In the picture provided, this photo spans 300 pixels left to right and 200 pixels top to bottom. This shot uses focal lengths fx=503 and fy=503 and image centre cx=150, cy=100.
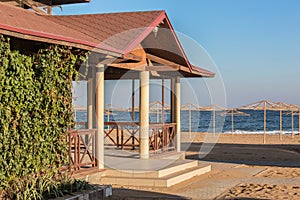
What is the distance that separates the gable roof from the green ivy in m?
0.42

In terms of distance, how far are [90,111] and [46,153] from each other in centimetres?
364

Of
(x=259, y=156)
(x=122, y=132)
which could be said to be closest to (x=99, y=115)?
(x=122, y=132)

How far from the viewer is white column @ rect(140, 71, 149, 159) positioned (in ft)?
44.2

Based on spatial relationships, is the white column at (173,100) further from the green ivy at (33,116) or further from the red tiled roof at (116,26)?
the green ivy at (33,116)

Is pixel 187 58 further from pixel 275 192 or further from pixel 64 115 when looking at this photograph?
pixel 64 115

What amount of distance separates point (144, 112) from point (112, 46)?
3.84 meters

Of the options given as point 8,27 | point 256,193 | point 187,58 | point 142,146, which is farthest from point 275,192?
point 8,27

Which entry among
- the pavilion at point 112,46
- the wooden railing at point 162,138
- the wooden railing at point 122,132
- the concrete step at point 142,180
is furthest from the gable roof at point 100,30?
the concrete step at point 142,180

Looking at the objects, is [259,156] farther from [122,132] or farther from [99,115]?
[99,115]

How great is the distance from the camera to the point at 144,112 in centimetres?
1362

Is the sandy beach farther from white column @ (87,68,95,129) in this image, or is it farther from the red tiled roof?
the red tiled roof

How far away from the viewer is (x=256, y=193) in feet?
34.6

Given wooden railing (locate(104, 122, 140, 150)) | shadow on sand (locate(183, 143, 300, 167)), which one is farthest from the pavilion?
shadow on sand (locate(183, 143, 300, 167))

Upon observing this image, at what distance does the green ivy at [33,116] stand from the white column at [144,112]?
3.95 metres
